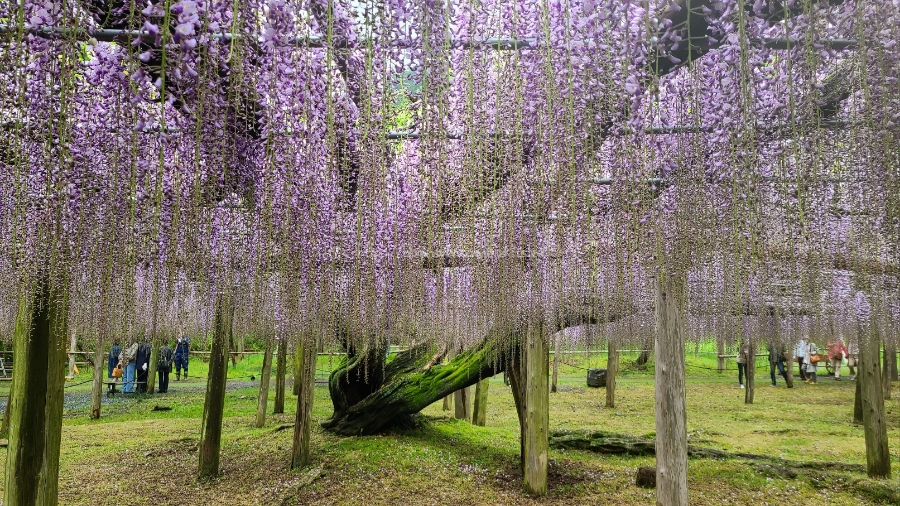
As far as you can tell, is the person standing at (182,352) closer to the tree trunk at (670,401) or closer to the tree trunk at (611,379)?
the tree trunk at (611,379)

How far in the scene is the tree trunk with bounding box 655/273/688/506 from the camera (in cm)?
381

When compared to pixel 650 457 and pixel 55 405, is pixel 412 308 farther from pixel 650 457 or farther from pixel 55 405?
pixel 650 457

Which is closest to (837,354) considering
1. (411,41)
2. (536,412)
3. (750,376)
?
(750,376)

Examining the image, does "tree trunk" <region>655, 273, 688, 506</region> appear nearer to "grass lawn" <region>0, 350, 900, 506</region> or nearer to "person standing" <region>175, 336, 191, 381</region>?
"grass lawn" <region>0, 350, 900, 506</region>

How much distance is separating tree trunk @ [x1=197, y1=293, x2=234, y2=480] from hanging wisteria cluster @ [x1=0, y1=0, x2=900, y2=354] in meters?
0.53

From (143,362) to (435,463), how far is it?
9763 millimetres

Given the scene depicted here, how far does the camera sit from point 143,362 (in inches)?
531

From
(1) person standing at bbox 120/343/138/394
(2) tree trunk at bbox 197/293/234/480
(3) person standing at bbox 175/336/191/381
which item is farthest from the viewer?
(3) person standing at bbox 175/336/191/381

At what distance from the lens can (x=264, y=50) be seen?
8.44ft

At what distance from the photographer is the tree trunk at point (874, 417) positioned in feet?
21.4

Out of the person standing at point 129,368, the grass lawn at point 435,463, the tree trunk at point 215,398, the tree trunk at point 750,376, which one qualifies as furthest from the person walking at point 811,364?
the person standing at point 129,368

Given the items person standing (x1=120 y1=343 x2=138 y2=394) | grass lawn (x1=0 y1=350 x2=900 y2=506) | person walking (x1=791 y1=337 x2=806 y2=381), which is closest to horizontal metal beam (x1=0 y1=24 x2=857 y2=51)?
grass lawn (x1=0 y1=350 x2=900 y2=506)

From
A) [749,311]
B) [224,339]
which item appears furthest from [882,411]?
[224,339]

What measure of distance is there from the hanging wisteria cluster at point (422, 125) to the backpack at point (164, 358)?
940 centimetres
